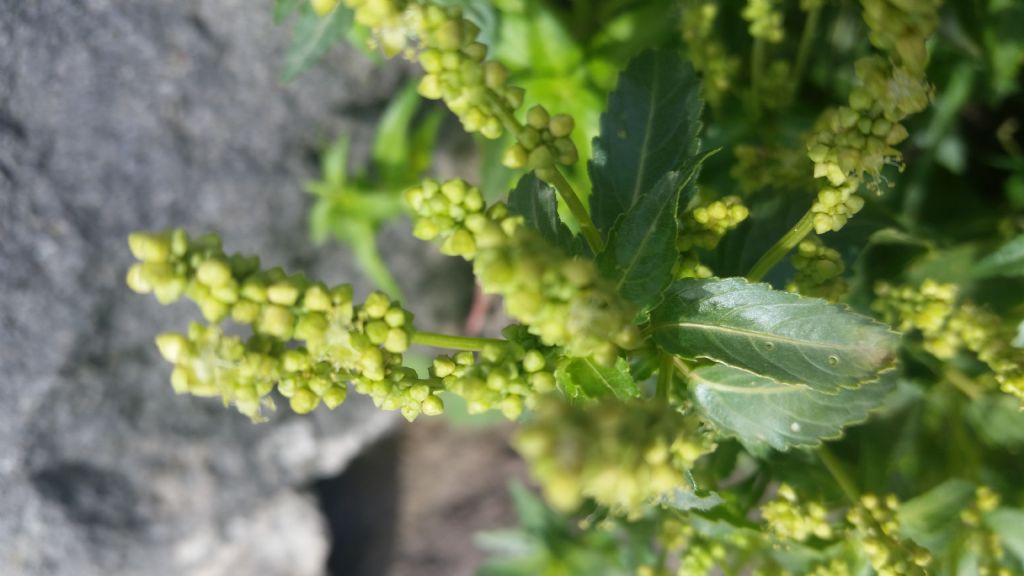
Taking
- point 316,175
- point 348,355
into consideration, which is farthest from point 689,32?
point 316,175

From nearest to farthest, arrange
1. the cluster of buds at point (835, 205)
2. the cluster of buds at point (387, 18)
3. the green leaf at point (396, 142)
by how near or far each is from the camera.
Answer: the cluster of buds at point (387, 18) → the cluster of buds at point (835, 205) → the green leaf at point (396, 142)

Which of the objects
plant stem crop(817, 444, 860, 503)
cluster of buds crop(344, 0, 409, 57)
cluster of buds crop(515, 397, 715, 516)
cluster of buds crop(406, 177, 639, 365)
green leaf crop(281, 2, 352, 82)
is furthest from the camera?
green leaf crop(281, 2, 352, 82)

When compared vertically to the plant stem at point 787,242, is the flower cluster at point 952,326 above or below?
below

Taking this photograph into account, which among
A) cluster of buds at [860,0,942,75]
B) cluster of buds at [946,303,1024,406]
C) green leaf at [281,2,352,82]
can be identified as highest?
green leaf at [281,2,352,82]

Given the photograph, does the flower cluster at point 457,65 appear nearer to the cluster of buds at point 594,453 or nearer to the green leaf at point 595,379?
the green leaf at point 595,379

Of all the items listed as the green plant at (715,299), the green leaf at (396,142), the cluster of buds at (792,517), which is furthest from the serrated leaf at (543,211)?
the green leaf at (396,142)

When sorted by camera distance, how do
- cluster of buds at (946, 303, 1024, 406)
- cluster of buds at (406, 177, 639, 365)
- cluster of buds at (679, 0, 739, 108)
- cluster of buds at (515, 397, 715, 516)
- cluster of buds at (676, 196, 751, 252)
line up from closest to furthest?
cluster of buds at (515, 397, 715, 516) → cluster of buds at (406, 177, 639, 365) → cluster of buds at (676, 196, 751, 252) → cluster of buds at (946, 303, 1024, 406) → cluster of buds at (679, 0, 739, 108)

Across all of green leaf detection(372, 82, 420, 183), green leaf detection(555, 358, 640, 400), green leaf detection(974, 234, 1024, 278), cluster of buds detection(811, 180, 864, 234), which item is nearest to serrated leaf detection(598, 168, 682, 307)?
green leaf detection(555, 358, 640, 400)

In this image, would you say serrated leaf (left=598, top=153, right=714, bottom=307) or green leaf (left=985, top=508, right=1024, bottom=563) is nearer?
serrated leaf (left=598, top=153, right=714, bottom=307)

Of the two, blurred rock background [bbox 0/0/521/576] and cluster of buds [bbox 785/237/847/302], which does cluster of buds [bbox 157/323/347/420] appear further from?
blurred rock background [bbox 0/0/521/576]
